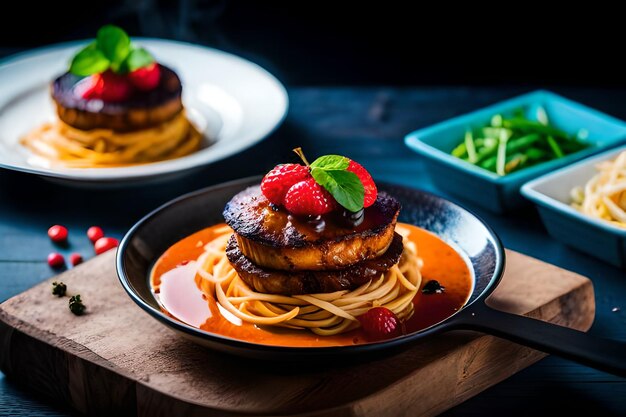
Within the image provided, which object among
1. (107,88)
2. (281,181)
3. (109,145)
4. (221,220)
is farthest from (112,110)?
(281,181)

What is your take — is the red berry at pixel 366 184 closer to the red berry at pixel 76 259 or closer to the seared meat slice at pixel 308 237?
the seared meat slice at pixel 308 237

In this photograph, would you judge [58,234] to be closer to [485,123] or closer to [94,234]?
[94,234]

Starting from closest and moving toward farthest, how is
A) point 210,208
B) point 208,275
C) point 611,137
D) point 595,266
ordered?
point 208,275 < point 210,208 < point 595,266 < point 611,137

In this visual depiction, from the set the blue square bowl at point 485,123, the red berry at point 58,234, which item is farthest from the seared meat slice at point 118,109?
the blue square bowl at point 485,123

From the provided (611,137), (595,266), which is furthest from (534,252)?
(611,137)

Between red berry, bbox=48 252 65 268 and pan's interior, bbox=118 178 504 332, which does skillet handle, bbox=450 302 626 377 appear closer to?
pan's interior, bbox=118 178 504 332

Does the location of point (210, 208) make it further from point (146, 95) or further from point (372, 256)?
point (146, 95)
